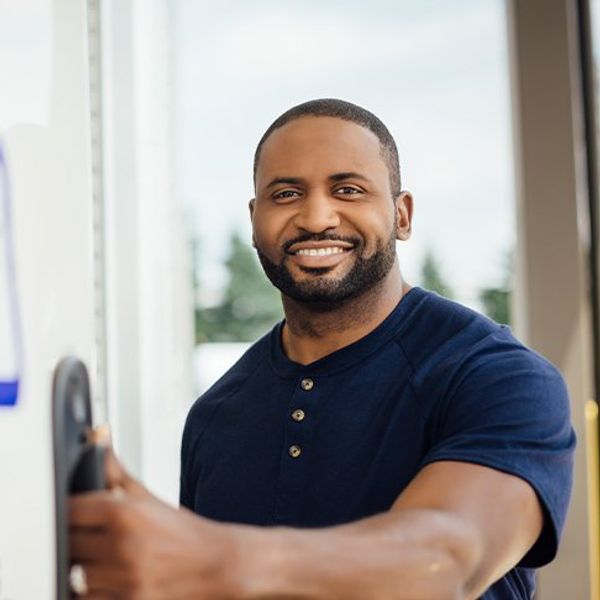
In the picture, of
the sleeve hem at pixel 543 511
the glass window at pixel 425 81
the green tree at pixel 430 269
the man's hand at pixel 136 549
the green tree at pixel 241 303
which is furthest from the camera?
the green tree at pixel 241 303

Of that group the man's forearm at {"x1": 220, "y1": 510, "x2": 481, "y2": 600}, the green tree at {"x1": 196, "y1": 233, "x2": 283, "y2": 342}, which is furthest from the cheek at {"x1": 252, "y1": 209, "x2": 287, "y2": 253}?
the green tree at {"x1": 196, "y1": 233, "x2": 283, "y2": 342}

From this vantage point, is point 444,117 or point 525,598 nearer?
point 525,598

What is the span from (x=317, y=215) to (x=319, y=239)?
29mm

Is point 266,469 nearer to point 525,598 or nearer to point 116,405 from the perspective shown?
point 525,598

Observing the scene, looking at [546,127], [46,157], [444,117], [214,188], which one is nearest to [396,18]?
[444,117]

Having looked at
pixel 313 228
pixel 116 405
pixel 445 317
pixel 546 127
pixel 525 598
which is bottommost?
pixel 525 598

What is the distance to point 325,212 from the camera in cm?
111

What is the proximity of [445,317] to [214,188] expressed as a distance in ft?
32.9

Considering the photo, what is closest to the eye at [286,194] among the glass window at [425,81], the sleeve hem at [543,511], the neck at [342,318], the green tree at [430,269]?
the neck at [342,318]

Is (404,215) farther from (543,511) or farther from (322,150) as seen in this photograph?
(543,511)

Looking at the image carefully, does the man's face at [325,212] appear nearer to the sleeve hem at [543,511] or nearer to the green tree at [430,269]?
the sleeve hem at [543,511]

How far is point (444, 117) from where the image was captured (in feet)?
25.4

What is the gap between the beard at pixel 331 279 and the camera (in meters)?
1.12

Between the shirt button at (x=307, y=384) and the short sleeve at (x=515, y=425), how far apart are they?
7.5 inches
